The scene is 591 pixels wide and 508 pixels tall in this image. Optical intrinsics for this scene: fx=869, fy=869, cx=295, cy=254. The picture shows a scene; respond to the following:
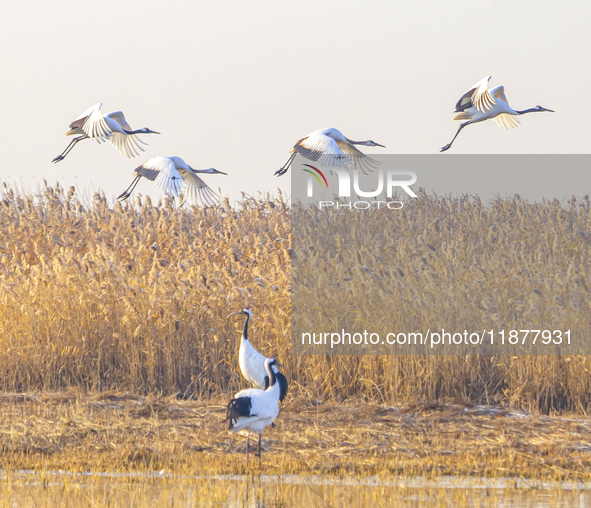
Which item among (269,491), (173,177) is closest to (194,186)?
(173,177)

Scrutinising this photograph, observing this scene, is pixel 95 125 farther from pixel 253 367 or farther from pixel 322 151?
pixel 253 367

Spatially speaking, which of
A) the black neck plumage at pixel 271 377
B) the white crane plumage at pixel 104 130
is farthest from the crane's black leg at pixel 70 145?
the black neck plumage at pixel 271 377

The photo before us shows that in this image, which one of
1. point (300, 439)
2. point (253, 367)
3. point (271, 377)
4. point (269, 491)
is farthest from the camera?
Answer: point (253, 367)

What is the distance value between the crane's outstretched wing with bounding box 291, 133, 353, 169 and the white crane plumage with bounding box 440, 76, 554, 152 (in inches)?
62.2

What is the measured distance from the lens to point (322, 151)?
12750 millimetres

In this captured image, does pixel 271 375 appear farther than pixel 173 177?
No

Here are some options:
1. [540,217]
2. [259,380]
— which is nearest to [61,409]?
[259,380]

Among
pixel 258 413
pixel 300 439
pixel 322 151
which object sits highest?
pixel 322 151

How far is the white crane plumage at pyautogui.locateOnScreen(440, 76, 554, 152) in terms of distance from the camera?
12148 millimetres

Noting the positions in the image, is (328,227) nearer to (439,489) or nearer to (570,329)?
(570,329)

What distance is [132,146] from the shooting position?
44.9ft

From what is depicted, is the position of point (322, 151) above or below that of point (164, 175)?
above

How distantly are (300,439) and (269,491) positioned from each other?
153 cm

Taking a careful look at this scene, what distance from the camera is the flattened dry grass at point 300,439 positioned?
6.56m
